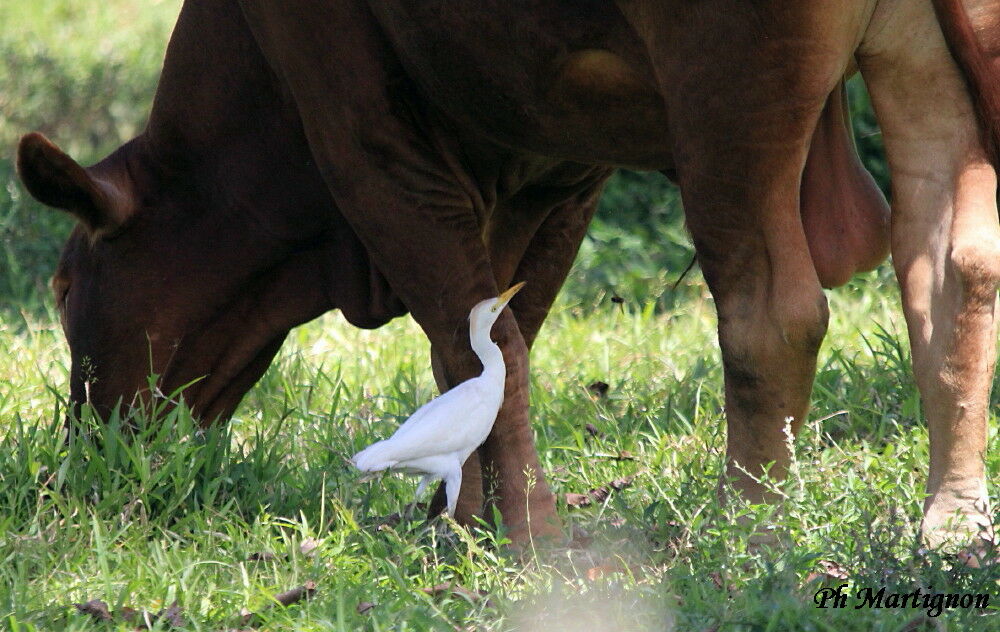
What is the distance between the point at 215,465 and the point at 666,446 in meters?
1.24

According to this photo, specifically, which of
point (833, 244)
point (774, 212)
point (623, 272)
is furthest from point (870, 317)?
point (774, 212)

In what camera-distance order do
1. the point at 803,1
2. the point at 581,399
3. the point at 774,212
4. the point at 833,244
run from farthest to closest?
the point at 581,399, the point at 833,244, the point at 774,212, the point at 803,1

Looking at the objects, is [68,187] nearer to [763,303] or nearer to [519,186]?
[519,186]

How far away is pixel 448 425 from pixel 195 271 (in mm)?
1226

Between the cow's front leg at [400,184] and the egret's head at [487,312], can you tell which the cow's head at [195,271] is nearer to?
the cow's front leg at [400,184]

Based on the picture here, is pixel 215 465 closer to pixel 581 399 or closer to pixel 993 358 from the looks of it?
pixel 581 399

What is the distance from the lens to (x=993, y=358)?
2.88m

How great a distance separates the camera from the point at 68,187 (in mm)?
3740

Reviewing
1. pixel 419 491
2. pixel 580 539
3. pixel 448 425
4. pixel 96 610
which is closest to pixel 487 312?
pixel 448 425

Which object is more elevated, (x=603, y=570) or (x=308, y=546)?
(x=308, y=546)

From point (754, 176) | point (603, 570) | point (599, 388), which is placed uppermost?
point (754, 176)

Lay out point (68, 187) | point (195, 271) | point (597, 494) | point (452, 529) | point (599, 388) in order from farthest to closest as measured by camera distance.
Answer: point (599, 388), point (195, 271), point (68, 187), point (597, 494), point (452, 529)

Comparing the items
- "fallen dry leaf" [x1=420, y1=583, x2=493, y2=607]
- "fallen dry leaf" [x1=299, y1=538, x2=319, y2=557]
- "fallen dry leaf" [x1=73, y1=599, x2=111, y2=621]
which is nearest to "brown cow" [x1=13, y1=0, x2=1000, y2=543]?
"fallen dry leaf" [x1=420, y1=583, x2=493, y2=607]

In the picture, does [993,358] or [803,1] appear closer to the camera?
[803,1]
